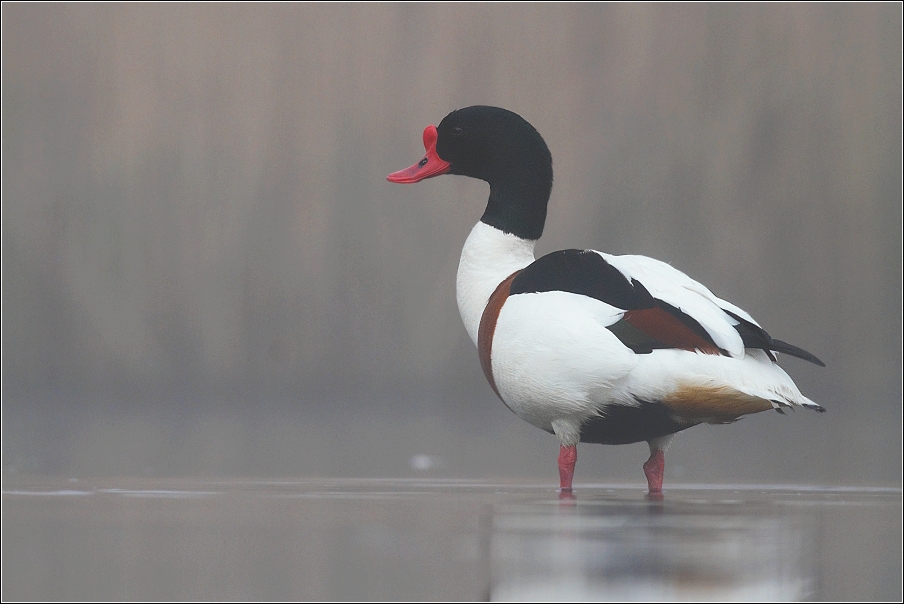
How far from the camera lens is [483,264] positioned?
4738mm

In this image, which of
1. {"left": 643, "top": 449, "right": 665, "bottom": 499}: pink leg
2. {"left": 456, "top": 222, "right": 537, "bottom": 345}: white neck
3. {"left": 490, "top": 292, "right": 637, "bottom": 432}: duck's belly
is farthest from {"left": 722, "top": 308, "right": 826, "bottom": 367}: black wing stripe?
{"left": 456, "top": 222, "right": 537, "bottom": 345}: white neck

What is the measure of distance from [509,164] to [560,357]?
1006 mm

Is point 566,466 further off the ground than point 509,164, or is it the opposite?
point 509,164

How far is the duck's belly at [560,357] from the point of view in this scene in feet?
13.2

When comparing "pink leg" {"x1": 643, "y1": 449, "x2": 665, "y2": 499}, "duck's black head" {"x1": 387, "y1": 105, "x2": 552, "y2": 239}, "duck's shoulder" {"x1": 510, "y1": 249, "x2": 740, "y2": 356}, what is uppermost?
"duck's black head" {"x1": 387, "y1": 105, "x2": 552, "y2": 239}

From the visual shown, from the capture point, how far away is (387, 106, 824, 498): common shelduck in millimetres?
3939

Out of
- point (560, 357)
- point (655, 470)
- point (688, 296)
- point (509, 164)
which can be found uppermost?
point (509, 164)

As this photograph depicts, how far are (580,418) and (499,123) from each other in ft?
4.02

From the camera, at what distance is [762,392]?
388cm

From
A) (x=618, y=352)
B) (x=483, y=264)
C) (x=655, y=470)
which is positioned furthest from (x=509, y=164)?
(x=655, y=470)

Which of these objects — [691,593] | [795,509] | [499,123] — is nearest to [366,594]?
[691,593]

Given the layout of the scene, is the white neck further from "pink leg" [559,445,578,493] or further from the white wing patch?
"pink leg" [559,445,578,493]

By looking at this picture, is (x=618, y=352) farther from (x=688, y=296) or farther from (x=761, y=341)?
(x=761, y=341)

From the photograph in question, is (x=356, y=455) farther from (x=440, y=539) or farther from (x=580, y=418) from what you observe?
(x=440, y=539)
